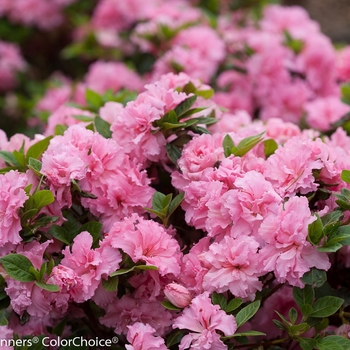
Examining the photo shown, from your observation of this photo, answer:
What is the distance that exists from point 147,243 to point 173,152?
10.6 inches

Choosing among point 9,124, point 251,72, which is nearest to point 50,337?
point 251,72

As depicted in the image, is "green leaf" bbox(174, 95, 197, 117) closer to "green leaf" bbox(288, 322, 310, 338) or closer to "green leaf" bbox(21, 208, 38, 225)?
"green leaf" bbox(21, 208, 38, 225)

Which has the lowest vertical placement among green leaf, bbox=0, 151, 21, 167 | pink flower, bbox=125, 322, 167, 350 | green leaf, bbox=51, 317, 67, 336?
green leaf, bbox=51, 317, 67, 336

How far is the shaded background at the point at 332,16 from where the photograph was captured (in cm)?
346

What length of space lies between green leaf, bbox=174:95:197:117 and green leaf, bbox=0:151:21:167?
1.30 feet

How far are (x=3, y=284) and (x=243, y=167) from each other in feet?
1.92

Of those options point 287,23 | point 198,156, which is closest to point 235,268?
point 198,156

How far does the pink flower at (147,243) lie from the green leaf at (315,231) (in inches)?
10.9

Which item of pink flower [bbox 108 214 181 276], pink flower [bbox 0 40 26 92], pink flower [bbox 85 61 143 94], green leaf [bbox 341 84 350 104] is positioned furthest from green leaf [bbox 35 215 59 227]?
pink flower [bbox 0 40 26 92]

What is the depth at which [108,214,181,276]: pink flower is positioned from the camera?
1233mm

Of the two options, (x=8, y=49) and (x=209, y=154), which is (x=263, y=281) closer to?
(x=209, y=154)

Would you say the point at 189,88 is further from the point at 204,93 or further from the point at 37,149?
the point at 37,149

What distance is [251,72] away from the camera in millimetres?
2510

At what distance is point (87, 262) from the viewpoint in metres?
1.25
